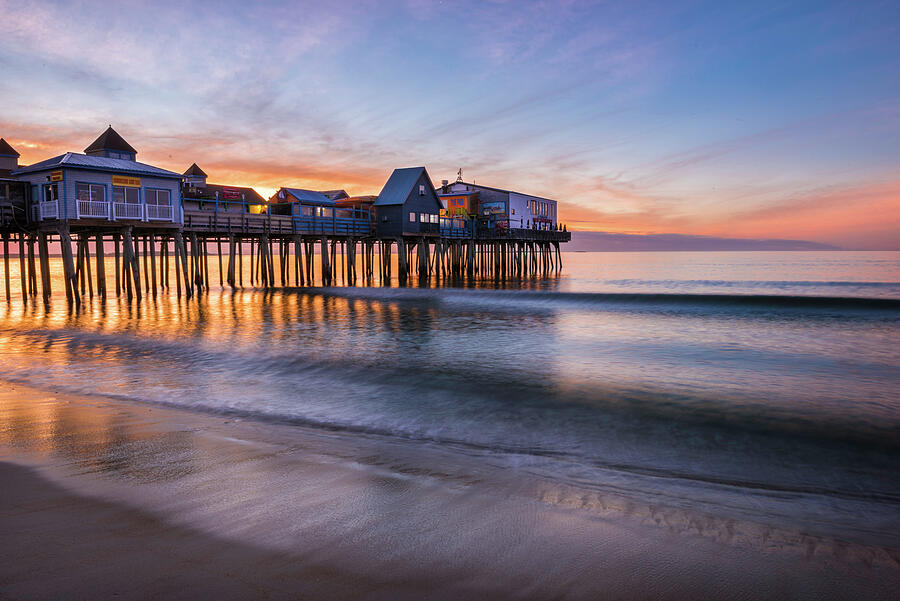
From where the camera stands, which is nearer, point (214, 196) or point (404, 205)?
point (214, 196)

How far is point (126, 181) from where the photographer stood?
26.8m

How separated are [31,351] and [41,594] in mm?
13511

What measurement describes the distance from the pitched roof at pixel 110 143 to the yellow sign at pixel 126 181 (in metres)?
17.9

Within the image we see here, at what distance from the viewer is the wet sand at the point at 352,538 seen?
3.13 meters

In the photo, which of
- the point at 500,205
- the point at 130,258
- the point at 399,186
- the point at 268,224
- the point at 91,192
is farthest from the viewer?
the point at 500,205

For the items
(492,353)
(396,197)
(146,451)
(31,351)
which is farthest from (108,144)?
(146,451)

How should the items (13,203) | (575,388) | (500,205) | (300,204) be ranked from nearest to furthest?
(575,388)
(13,203)
(300,204)
(500,205)

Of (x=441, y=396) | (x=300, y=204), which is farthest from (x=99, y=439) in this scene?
(x=300, y=204)

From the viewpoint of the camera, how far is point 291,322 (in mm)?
20344

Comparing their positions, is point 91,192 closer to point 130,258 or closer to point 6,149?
point 130,258

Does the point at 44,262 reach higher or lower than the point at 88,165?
lower

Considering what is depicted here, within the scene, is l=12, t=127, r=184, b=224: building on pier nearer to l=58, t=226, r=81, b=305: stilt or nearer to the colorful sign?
l=58, t=226, r=81, b=305: stilt

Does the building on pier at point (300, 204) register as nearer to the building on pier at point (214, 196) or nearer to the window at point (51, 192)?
the building on pier at point (214, 196)

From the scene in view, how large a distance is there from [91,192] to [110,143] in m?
19.5
